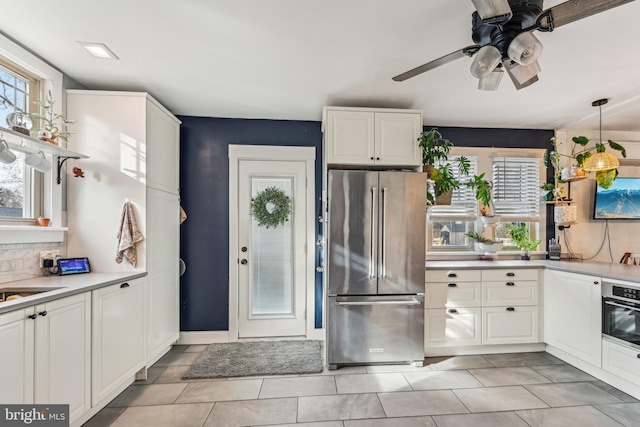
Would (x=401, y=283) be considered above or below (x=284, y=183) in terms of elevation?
below

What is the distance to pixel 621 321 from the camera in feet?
7.87

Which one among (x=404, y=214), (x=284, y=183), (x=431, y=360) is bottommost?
(x=431, y=360)

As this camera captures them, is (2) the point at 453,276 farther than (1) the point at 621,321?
Yes

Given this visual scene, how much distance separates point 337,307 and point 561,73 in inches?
107

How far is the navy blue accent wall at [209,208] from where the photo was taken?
3.37 metres

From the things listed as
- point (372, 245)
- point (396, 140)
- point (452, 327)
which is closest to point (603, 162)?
point (396, 140)

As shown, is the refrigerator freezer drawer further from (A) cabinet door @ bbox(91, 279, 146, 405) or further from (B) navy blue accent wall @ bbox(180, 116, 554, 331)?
(A) cabinet door @ bbox(91, 279, 146, 405)

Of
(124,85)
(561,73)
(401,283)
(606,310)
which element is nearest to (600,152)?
(561,73)

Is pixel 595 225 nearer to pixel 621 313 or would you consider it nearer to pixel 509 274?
pixel 509 274

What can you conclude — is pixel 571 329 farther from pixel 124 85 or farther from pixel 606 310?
pixel 124 85

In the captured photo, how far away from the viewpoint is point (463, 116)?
337cm

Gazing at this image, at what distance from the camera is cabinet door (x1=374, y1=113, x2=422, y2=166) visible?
9.46ft

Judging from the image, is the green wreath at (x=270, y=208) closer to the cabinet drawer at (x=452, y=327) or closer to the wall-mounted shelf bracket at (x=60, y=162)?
the wall-mounted shelf bracket at (x=60, y=162)

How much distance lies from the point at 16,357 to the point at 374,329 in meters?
2.43
